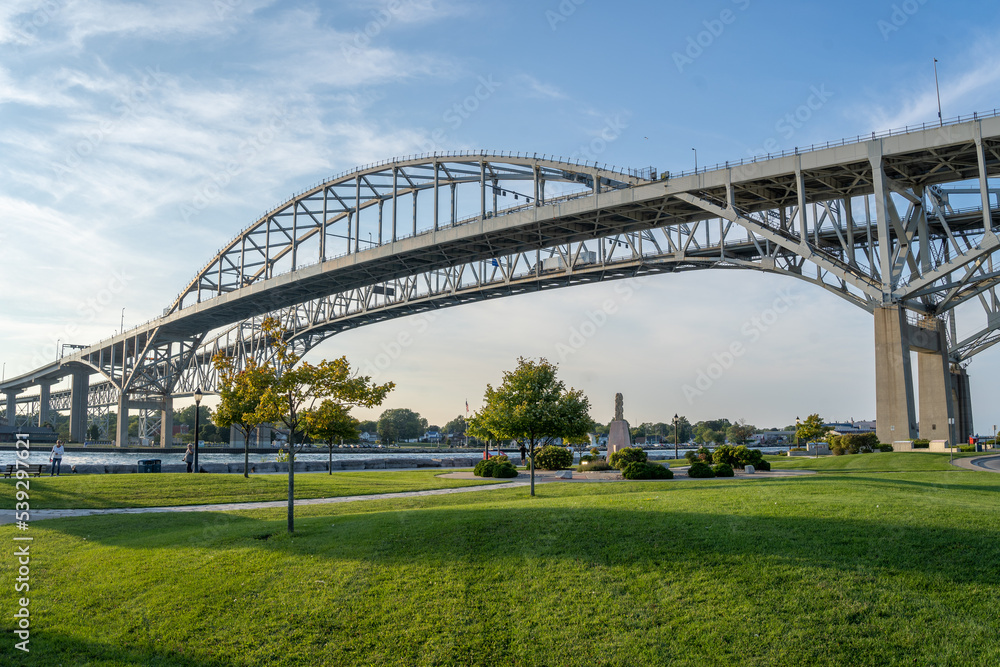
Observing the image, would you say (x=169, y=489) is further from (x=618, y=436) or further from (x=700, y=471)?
(x=618, y=436)

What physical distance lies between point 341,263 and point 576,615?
62.9 m

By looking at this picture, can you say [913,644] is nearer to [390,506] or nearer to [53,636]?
[53,636]

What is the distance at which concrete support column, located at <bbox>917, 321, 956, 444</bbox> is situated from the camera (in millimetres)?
45594

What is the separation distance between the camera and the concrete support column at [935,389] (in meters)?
45.6

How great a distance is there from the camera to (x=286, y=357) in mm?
15180

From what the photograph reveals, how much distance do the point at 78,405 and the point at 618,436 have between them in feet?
345

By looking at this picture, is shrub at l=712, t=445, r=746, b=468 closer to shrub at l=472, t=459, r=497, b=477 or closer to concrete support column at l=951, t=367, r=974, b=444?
shrub at l=472, t=459, r=497, b=477

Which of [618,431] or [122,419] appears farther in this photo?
[122,419]

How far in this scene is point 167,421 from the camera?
112688mm

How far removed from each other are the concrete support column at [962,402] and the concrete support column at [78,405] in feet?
387

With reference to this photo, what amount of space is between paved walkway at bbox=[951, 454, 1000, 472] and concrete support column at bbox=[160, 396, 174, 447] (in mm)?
103239

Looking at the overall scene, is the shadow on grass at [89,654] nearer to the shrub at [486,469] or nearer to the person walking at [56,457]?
the person walking at [56,457]

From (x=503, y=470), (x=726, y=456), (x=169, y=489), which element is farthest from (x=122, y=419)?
(x=726, y=456)

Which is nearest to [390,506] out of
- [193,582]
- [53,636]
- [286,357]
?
[286,357]
